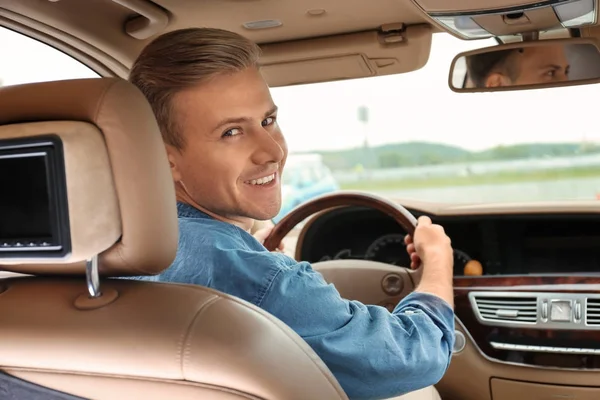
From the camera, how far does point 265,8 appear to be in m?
2.81

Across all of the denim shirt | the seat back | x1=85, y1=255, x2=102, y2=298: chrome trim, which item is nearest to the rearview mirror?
the denim shirt

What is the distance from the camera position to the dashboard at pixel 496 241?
3.36 m

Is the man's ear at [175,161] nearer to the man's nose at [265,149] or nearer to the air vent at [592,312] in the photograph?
the man's nose at [265,149]

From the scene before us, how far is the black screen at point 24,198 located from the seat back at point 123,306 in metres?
0.03

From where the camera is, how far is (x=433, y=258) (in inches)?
84.4

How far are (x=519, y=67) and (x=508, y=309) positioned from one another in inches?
36.8

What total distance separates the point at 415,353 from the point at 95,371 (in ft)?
2.19

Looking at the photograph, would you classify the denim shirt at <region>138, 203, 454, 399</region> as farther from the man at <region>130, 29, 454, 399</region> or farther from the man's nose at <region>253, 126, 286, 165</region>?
the man's nose at <region>253, 126, 286, 165</region>

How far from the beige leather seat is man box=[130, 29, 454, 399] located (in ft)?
0.56

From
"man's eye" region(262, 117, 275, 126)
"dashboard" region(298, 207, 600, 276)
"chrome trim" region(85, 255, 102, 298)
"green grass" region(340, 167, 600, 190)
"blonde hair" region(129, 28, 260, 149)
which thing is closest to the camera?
"chrome trim" region(85, 255, 102, 298)

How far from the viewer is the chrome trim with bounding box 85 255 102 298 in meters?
1.38

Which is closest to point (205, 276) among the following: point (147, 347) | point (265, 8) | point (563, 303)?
point (147, 347)

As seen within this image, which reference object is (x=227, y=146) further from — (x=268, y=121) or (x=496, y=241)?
(x=496, y=241)

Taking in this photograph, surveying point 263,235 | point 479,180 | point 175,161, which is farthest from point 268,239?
point 479,180
